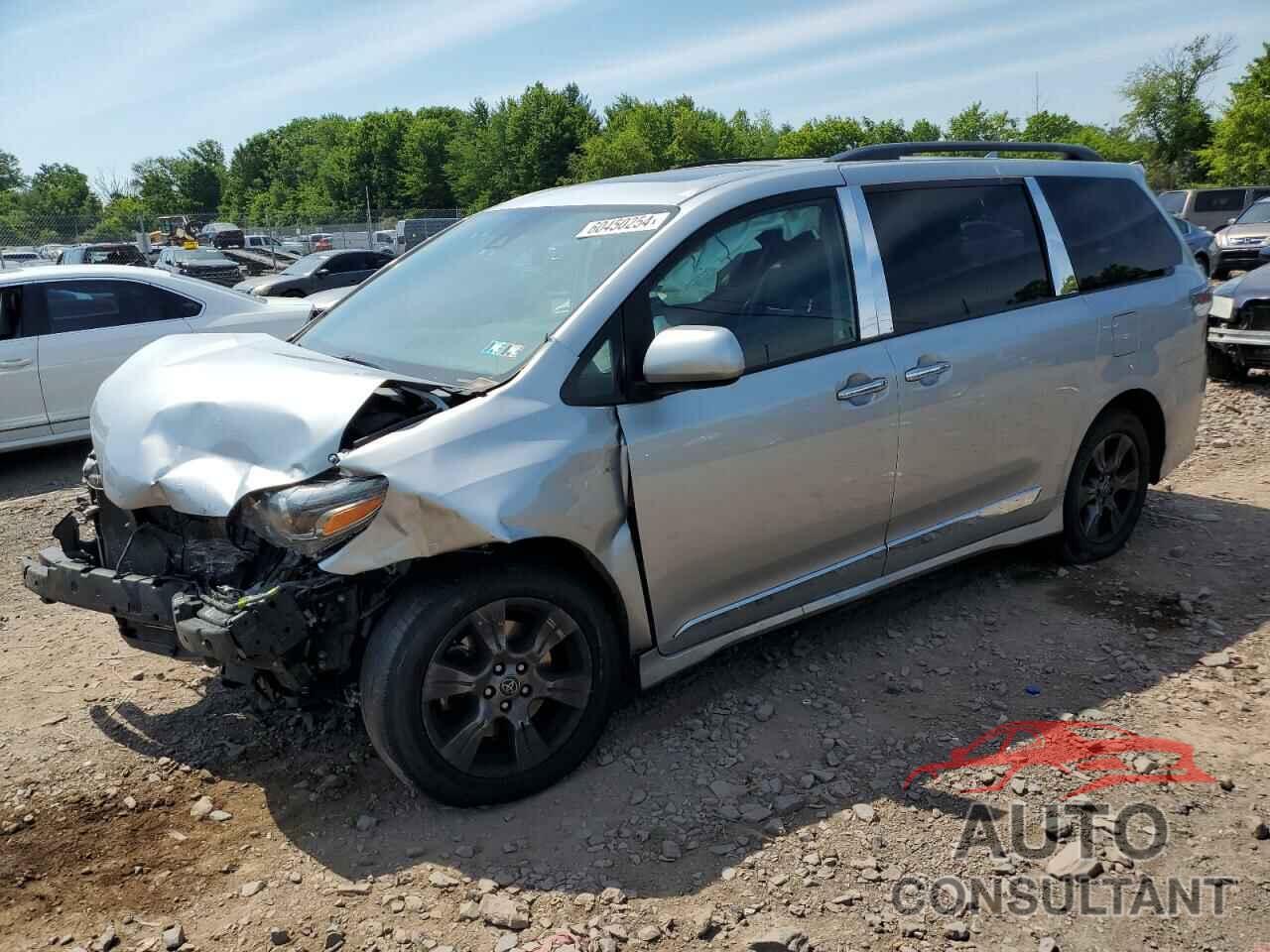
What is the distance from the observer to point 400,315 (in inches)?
154

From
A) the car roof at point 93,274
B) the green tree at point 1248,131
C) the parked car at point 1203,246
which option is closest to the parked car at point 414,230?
the parked car at point 1203,246

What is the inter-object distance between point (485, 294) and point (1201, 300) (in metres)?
3.66

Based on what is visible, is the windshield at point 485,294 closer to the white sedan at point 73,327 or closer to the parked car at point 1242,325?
the white sedan at point 73,327

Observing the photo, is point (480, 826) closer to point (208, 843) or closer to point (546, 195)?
point (208, 843)

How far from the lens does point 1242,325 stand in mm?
9195

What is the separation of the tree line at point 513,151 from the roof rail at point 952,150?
29.4m

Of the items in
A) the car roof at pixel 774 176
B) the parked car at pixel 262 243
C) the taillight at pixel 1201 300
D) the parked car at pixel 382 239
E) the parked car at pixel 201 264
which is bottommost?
the taillight at pixel 1201 300

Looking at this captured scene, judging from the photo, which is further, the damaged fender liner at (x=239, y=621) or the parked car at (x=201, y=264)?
the parked car at (x=201, y=264)

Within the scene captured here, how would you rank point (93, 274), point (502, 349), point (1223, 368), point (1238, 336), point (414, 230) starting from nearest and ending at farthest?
point (502, 349) → point (93, 274) → point (1238, 336) → point (1223, 368) → point (414, 230)

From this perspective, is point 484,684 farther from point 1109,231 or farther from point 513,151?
point 513,151

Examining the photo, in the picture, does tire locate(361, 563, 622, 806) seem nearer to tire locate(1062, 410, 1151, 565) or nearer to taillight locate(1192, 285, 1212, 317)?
tire locate(1062, 410, 1151, 565)

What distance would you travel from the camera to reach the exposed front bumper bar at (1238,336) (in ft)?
29.5

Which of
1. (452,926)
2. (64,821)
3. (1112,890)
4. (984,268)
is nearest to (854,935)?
(1112,890)

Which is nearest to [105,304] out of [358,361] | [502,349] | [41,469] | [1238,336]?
[41,469]
